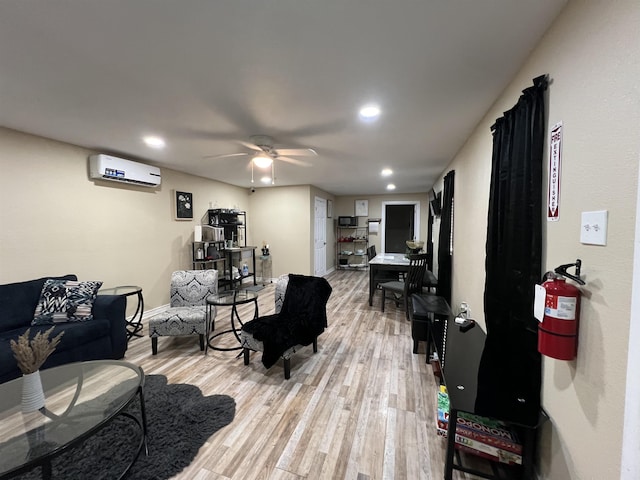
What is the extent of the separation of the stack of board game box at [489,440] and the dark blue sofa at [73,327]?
10.3ft

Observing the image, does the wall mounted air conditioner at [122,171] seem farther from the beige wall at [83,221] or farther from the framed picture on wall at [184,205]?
the framed picture on wall at [184,205]

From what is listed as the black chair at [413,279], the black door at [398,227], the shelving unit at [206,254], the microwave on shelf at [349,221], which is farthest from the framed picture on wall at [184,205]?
the black door at [398,227]

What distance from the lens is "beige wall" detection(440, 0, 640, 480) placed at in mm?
814

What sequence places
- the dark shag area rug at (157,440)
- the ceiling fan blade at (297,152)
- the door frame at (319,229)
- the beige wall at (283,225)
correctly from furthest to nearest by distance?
the door frame at (319,229), the beige wall at (283,225), the ceiling fan blade at (297,152), the dark shag area rug at (157,440)

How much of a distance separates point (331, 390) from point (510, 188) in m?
2.04

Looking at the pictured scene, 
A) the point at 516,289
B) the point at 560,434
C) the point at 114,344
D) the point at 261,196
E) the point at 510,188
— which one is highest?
the point at 261,196

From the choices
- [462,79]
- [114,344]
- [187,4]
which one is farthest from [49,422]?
[462,79]

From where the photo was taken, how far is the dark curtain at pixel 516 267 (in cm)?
Result: 127

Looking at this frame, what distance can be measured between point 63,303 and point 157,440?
182 cm

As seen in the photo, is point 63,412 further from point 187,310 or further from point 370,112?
point 370,112

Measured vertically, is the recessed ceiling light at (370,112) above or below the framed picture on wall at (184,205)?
above

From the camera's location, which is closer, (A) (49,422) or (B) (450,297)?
(A) (49,422)

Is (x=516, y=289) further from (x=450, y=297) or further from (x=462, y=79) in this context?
(x=450, y=297)

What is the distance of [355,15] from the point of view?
1.17 m
